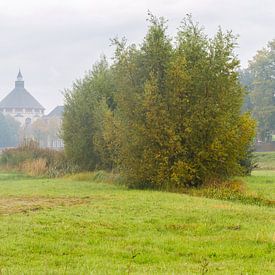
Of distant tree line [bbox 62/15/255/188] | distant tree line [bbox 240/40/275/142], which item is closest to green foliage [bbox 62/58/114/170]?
distant tree line [bbox 62/15/255/188]

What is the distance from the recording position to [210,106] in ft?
67.6

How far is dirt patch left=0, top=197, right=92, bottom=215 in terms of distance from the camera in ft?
43.8

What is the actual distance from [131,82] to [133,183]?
4081 mm

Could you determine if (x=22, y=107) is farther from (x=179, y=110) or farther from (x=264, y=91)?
(x=179, y=110)

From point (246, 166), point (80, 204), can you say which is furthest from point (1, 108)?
point (80, 204)

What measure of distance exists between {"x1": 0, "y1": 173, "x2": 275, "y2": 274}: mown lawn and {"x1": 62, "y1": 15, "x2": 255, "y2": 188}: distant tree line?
18.0ft

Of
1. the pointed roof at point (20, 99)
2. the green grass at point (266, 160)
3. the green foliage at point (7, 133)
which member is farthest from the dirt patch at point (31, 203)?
the pointed roof at point (20, 99)

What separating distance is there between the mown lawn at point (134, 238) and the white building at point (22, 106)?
13365cm

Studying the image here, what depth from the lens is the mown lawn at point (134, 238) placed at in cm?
779

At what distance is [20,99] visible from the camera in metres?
152

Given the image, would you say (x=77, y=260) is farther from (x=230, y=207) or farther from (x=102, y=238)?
(x=230, y=207)

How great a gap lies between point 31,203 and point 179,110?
8032mm

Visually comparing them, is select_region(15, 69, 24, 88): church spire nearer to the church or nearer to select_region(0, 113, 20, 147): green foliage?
the church

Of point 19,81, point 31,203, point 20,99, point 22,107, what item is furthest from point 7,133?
point 31,203
